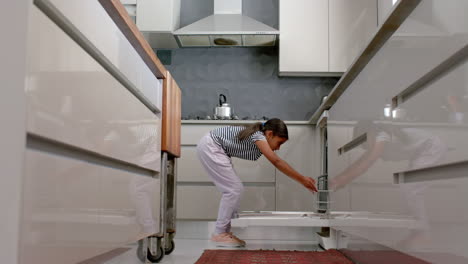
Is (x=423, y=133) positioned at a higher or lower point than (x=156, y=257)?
higher

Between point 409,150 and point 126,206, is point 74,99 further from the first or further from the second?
point 409,150

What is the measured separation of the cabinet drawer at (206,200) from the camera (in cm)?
440

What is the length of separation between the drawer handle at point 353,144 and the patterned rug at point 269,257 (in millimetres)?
557

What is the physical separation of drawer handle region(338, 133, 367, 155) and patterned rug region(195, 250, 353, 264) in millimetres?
557

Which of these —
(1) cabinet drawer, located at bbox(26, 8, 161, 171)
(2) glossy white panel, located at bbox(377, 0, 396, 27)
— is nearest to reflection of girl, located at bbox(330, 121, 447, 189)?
(1) cabinet drawer, located at bbox(26, 8, 161, 171)

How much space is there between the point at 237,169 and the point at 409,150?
2968 millimetres

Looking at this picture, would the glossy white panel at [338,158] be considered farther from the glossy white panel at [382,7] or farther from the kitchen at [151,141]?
the glossy white panel at [382,7]

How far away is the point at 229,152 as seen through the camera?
152 inches

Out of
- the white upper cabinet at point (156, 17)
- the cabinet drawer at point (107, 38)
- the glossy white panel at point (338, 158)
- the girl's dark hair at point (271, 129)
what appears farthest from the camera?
the white upper cabinet at point (156, 17)

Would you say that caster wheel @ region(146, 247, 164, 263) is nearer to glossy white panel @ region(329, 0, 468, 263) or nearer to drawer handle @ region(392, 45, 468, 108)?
glossy white panel @ region(329, 0, 468, 263)

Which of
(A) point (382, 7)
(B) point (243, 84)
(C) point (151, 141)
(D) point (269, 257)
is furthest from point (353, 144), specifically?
(B) point (243, 84)

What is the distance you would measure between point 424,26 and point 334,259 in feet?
5.56

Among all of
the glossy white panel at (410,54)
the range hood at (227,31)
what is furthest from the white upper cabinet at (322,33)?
the glossy white panel at (410,54)

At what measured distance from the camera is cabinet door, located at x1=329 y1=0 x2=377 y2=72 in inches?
179
